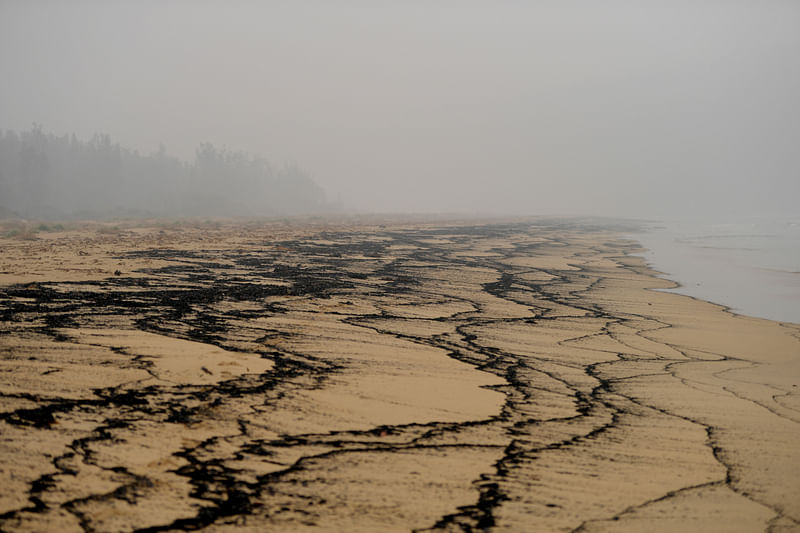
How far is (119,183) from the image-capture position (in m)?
82.5

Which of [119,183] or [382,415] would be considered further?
[119,183]

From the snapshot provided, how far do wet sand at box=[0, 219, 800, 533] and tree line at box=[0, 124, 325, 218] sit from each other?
51951mm

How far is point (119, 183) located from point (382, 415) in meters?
86.5

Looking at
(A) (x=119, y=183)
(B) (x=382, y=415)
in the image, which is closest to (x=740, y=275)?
(B) (x=382, y=415)

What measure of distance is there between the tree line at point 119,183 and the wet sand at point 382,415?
170 ft

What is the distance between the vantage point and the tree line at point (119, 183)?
67.4 meters

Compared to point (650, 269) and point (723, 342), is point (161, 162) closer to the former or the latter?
point (650, 269)

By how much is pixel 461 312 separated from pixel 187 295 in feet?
12.8

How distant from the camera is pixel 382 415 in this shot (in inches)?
176

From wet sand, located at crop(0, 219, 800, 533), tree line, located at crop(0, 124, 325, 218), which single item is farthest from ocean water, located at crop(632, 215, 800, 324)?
tree line, located at crop(0, 124, 325, 218)

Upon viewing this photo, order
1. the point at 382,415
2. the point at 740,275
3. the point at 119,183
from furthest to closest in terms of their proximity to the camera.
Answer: the point at 119,183 < the point at 740,275 < the point at 382,415

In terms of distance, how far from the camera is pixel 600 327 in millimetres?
8359

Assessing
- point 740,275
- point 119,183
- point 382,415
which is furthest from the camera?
point 119,183

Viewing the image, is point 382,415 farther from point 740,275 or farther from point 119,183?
point 119,183
